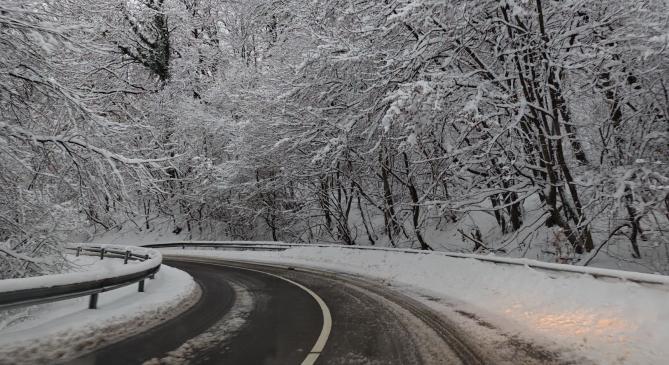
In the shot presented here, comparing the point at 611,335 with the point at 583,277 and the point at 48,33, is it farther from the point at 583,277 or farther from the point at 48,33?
the point at 48,33

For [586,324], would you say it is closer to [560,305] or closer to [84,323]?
[560,305]

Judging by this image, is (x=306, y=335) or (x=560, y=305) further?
(x=560, y=305)

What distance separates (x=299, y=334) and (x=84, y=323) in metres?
3.28

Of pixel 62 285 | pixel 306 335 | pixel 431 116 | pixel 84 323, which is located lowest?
pixel 306 335

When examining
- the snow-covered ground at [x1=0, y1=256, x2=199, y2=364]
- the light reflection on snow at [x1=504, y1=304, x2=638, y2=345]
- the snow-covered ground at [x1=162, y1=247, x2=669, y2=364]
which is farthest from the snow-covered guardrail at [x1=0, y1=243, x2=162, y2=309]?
the light reflection on snow at [x1=504, y1=304, x2=638, y2=345]

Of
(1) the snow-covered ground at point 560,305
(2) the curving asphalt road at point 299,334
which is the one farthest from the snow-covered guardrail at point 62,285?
(1) the snow-covered ground at point 560,305

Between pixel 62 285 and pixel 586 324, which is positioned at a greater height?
pixel 62 285

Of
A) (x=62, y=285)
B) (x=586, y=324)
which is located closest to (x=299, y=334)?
(x=62, y=285)

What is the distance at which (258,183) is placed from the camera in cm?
3025

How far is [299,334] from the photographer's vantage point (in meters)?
7.51

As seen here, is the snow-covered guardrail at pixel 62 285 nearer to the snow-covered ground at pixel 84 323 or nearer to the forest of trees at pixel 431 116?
the snow-covered ground at pixel 84 323

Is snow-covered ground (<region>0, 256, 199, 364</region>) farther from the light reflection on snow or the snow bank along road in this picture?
the light reflection on snow

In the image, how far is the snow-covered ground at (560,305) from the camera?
5913 millimetres

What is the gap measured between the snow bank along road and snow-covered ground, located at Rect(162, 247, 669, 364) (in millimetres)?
748
